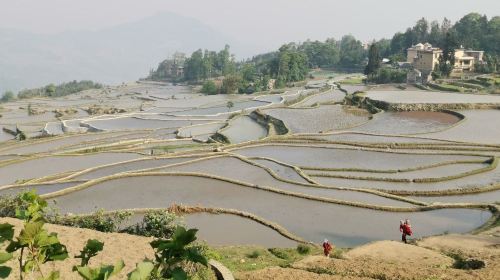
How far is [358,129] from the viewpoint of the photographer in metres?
31.1

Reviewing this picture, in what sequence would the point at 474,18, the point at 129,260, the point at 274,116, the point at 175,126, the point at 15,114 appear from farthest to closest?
the point at 474,18
the point at 15,114
the point at 175,126
the point at 274,116
the point at 129,260

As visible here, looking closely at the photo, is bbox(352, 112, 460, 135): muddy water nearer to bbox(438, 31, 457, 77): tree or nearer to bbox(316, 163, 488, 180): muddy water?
bbox(316, 163, 488, 180): muddy water

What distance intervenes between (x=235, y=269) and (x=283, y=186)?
938 centimetres

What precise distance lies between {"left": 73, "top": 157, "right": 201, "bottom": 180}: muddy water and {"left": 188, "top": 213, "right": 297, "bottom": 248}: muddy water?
802cm

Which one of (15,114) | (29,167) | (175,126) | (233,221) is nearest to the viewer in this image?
(233,221)

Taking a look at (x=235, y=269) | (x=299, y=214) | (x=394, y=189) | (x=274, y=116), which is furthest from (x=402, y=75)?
(x=235, y=269)

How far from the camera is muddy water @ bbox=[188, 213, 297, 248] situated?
13.3 meters

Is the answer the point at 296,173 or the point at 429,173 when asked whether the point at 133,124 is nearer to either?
the point at 296,173

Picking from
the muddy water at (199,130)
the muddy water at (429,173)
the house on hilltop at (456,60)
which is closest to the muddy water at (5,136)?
the muddy water at (199,130)

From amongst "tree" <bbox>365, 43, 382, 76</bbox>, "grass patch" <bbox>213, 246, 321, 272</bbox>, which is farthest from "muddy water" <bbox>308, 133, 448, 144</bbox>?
"tree" <bbox>365, 43, 382, 76</bbox>

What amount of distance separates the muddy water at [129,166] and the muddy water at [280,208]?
2095 millimetres

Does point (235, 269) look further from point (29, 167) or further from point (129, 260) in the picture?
point (29, 167)

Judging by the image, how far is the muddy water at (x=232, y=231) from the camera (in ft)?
43.7

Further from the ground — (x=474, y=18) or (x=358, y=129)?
(x=474, y=18)
